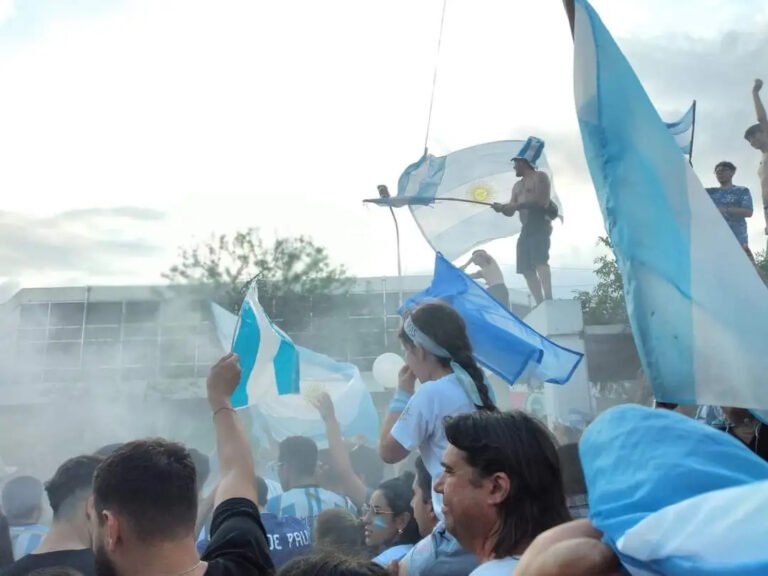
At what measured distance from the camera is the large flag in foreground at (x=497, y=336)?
3.78 meters

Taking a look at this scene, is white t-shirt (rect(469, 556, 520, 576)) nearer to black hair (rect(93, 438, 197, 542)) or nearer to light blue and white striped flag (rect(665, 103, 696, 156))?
black hair (rect(93, 438, 197, 542))

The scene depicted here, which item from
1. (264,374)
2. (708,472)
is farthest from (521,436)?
(264,374)

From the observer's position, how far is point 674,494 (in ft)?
3.36

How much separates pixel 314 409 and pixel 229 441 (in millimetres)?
4756

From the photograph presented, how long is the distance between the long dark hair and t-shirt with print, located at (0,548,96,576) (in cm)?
134

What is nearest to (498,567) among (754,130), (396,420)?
(396,420)

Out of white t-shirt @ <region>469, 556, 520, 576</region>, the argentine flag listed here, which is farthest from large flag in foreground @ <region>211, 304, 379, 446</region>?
white t-shirt @ <region>469, 556, 520, 576</region>

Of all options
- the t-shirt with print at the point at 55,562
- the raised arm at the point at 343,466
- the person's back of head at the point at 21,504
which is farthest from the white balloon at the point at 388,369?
the t-shirt with print at the point at 55,562

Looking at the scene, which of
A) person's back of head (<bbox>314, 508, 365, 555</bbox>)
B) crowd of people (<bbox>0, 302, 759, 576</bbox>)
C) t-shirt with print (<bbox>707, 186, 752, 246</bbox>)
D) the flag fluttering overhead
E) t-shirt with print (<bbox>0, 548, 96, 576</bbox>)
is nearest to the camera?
the flag fluttering overhead

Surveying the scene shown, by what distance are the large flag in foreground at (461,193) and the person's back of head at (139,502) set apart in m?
5.03

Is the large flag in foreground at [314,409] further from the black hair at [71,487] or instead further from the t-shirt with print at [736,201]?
the black hair at [71,487]

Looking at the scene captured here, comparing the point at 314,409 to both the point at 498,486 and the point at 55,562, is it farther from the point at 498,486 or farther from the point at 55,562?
the point at 498,486

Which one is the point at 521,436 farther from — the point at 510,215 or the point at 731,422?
the point at 510,215

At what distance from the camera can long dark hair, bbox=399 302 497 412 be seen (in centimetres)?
301
